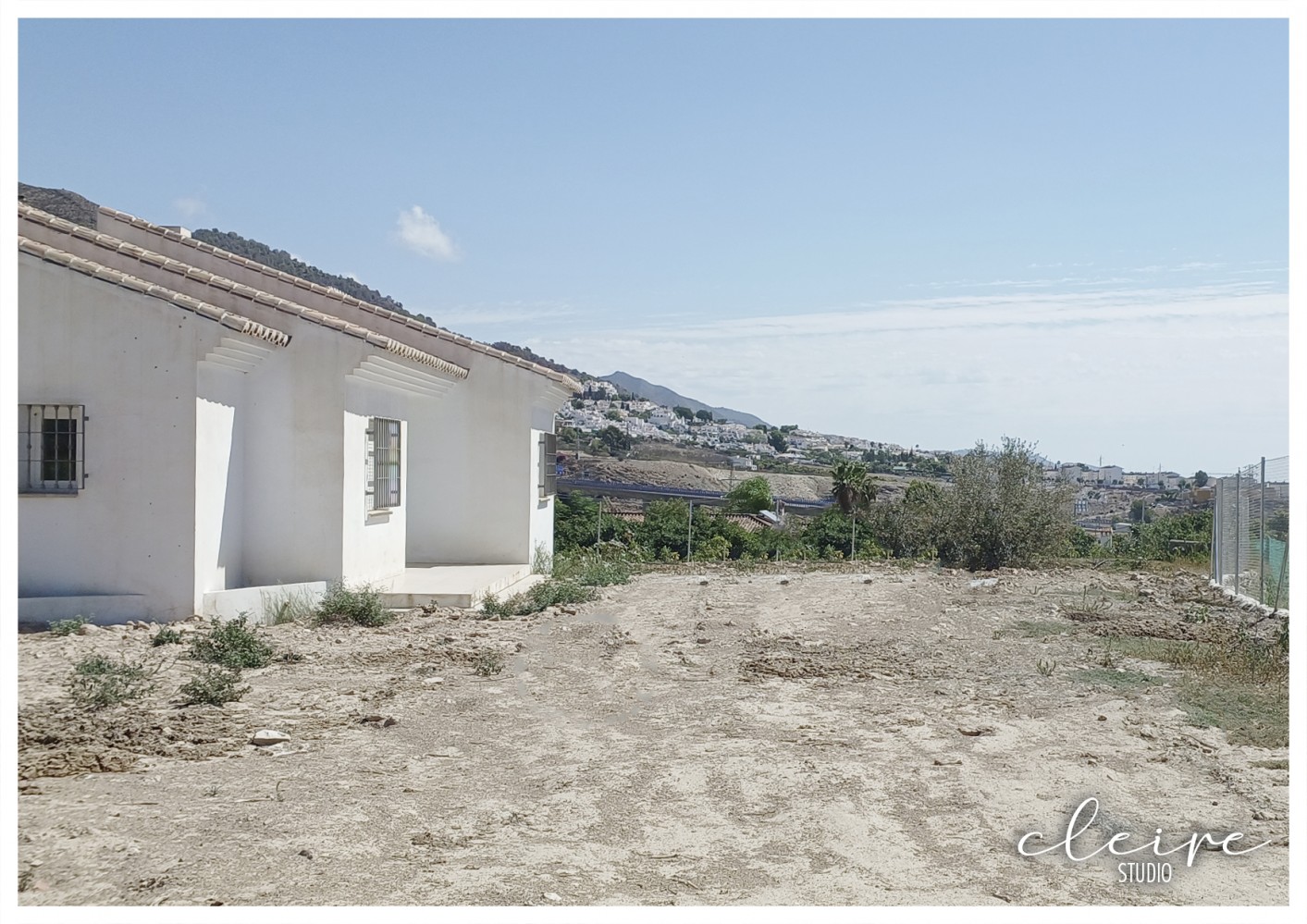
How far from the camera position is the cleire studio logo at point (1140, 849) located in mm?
5180

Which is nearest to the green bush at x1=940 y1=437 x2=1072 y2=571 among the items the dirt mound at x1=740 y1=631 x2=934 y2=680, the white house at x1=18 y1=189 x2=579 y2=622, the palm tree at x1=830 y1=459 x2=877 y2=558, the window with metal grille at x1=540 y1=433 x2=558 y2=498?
the window with metal grille at x1=540 y1=433 x2=558 y2=498

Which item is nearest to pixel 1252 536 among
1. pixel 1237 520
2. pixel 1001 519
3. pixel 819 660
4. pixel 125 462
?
pixel 1237 520

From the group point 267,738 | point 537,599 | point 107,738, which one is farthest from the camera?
point 537,599

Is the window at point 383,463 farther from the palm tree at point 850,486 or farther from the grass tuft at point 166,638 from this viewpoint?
the palm tree at point 850,486

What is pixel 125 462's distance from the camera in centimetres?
1136

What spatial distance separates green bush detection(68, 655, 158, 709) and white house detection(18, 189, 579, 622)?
258 cm

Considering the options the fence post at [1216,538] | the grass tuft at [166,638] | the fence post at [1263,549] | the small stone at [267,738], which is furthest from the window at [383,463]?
the fence post at [1216,538]

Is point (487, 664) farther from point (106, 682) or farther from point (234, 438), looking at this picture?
point (234, 438)

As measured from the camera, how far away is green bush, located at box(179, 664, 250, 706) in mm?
7965

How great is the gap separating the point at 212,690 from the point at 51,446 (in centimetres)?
486

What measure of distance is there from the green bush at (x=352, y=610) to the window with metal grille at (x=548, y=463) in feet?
21.3

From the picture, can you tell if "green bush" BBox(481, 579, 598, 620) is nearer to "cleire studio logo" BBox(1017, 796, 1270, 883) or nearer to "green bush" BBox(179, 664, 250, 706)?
"green bush" BBox(179, 664, 250, 706)

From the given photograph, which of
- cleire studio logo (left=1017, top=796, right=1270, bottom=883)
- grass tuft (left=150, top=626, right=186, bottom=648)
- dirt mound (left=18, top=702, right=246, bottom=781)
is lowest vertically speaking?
cleire studio logo (left=1017, top=796, right=1270, bottom=883)
